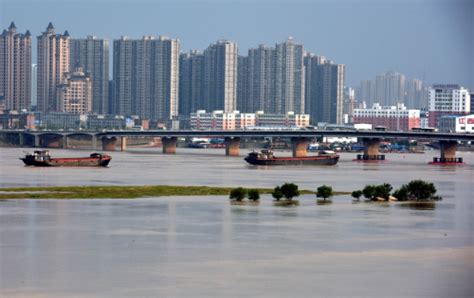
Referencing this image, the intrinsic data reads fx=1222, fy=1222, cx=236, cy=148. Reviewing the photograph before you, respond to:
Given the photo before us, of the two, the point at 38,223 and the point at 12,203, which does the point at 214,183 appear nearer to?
the point at 12,203

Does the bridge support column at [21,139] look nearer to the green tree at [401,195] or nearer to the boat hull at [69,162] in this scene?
the boat hull at [69,162]

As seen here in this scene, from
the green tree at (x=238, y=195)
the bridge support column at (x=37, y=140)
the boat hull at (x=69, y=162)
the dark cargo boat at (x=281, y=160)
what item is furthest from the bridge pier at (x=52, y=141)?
the green tree at (x=238, y=195)

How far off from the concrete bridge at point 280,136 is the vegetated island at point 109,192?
5753 cm

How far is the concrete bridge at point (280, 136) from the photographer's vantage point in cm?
10905

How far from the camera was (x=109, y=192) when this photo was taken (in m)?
A: 49.1

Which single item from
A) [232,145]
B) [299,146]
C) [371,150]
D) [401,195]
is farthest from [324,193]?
[232,145]

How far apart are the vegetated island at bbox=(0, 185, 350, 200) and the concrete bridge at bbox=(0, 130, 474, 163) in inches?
2265

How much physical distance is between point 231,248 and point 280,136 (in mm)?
91227

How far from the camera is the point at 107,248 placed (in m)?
28.9

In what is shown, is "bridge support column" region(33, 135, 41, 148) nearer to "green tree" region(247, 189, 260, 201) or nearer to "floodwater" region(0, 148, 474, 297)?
"floodwater" region(0, 148, 474, 297)

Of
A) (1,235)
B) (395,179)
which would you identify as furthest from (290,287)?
(395,179)

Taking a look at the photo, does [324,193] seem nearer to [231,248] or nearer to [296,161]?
[231,248]

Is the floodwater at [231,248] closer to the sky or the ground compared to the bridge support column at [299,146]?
closer to the ground

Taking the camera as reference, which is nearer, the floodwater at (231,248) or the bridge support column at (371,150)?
the floodwater at (231,248)
